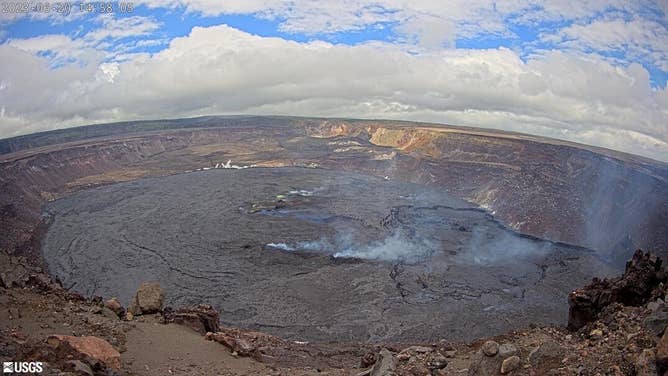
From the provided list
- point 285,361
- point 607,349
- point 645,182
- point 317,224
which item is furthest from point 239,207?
point 607,349

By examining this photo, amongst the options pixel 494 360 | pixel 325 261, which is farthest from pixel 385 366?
pixel 325 261

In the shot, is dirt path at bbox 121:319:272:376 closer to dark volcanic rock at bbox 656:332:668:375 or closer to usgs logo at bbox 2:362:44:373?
usgs logo at bbox 2:362:44:373

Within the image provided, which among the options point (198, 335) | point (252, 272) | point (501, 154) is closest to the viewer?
point (198, 335)

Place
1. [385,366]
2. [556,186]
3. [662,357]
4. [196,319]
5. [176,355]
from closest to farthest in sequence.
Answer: [662,357], [385,366], [176,355], [196,319], [556,186]

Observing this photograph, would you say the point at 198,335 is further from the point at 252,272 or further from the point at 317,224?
the point at 317,224

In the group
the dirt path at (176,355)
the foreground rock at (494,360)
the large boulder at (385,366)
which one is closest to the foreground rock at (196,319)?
the dirt path at (176,355)

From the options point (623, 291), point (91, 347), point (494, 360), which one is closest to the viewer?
point (494, 360)

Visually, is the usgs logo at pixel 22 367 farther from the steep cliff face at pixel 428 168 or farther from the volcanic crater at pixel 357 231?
the steep cliff face at pixel 428 168

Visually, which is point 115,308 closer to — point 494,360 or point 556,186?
point 494,360
